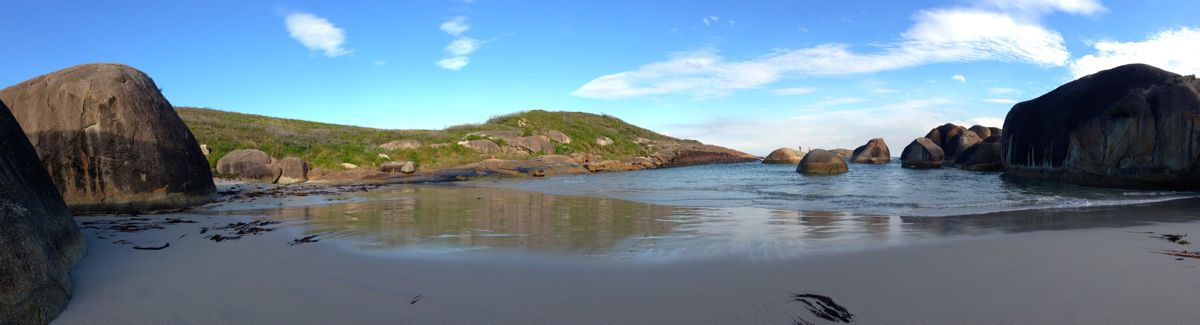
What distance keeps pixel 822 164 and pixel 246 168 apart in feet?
84.5

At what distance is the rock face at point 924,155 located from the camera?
31.7 meters

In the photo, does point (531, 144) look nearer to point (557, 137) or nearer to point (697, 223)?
point (557, 137)

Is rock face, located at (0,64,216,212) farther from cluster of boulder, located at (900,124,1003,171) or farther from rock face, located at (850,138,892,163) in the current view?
rock face, located at (850,138,892,163)

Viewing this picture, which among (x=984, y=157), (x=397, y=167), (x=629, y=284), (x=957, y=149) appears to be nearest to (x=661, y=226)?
(x=629, y=284)

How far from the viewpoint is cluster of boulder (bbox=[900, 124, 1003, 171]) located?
2611cm

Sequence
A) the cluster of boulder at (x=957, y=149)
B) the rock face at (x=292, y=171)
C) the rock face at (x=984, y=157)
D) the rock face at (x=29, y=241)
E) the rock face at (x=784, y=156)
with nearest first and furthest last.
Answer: the rock face at (x=29, y=241), the rock face at (x=292, y=171), the rock face at (x=984, y=157), the cluster of boulder at (x=957, y=149), the rock face at (x=784, y=156)

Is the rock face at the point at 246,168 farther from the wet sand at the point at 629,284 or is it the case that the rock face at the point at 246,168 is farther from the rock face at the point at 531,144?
the rock face at the point at 531,144

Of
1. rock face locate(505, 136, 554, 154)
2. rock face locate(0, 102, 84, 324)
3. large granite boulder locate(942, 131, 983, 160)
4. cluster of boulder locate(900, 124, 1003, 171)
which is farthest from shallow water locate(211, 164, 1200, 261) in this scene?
rock face locate(505, 136, 554, 154)

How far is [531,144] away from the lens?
134 feet

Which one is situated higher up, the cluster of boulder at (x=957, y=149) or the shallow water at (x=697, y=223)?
the cluster of boulder at (x=957, y=149)

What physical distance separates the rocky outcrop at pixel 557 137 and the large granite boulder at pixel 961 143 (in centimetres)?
3151

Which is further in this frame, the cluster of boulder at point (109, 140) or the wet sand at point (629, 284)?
the cluster of boulder at point (109, 140)

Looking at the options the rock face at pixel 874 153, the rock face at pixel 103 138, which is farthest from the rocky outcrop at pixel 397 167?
the rock face at pixel 874 153

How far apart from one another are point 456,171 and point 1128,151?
2490 cm
